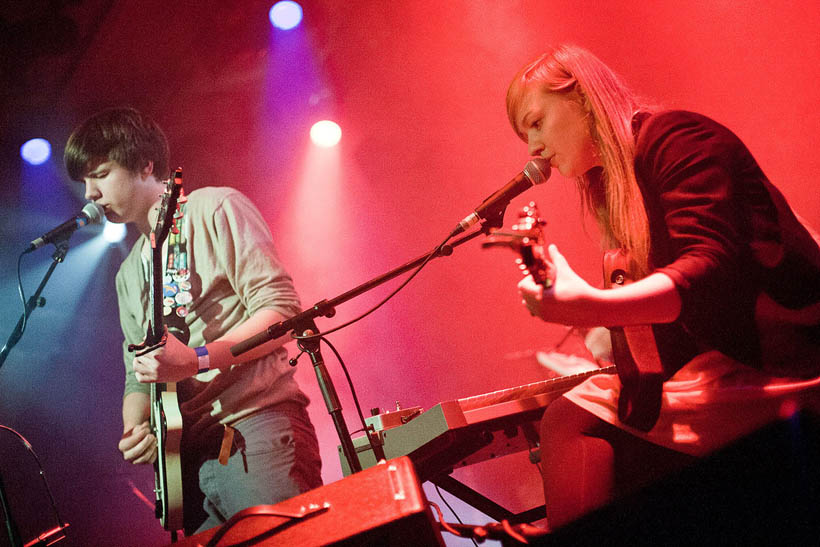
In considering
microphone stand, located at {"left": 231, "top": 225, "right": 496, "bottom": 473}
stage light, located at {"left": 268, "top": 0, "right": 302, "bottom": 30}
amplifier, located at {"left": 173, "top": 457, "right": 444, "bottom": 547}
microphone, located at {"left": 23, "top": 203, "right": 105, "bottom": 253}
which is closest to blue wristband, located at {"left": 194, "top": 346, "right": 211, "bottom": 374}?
microphone stand, located at {"left": 231, "top": 225, "right": 496, "bottom": 473}

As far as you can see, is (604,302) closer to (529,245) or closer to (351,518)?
(529,245)

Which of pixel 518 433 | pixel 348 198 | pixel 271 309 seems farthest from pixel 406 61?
pixel 518 433

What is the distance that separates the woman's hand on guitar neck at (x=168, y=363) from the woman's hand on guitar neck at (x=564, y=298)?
175 centimetres

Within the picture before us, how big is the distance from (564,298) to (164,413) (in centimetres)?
202

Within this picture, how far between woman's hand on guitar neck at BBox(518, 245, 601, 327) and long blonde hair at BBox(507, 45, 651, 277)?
41 cm

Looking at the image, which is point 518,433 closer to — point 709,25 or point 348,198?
point 348,198

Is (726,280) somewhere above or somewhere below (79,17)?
below

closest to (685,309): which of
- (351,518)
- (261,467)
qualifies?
(351,518)

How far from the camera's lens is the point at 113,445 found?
336 centimetres

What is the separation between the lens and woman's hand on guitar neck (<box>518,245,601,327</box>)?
3.68ft

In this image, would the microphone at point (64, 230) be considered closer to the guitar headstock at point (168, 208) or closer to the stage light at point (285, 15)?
the guitar headstock at point (168, 208)

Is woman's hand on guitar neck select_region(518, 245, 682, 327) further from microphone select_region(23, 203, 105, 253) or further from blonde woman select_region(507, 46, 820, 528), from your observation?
microphone select_region(23, 203, 105, 253)

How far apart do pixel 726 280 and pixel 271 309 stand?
190cm

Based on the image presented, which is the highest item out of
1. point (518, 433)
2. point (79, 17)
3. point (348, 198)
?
point (79, 17)
